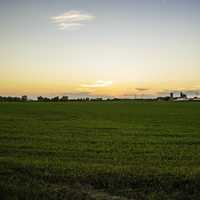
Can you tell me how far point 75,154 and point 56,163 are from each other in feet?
7.38

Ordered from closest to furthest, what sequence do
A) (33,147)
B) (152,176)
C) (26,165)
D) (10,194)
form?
(10,194) < (152,176) < (26,165) < (33,147)

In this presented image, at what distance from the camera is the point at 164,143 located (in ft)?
62.6

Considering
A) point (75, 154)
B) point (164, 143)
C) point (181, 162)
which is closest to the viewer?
point (181, 162)

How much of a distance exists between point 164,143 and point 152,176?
854 centimetres

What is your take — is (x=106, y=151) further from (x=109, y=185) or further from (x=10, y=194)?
(x=10, y=194)

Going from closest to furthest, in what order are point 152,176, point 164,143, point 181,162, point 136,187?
point 136,187 → point 152,176 → point 181,162 → point 164,143

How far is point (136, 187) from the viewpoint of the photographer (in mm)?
9781

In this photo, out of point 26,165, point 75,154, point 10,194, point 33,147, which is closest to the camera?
point 10,194

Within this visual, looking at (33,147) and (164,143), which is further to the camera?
(164,143)

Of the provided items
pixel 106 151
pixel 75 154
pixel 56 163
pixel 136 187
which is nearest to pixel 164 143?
pixel 106 151

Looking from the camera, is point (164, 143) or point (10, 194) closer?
point (10, 194)

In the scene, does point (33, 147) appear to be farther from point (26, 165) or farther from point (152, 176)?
point (152, 176)

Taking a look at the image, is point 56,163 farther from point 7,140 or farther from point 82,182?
point 7,140

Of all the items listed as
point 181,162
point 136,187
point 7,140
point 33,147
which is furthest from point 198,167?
point 7,140
